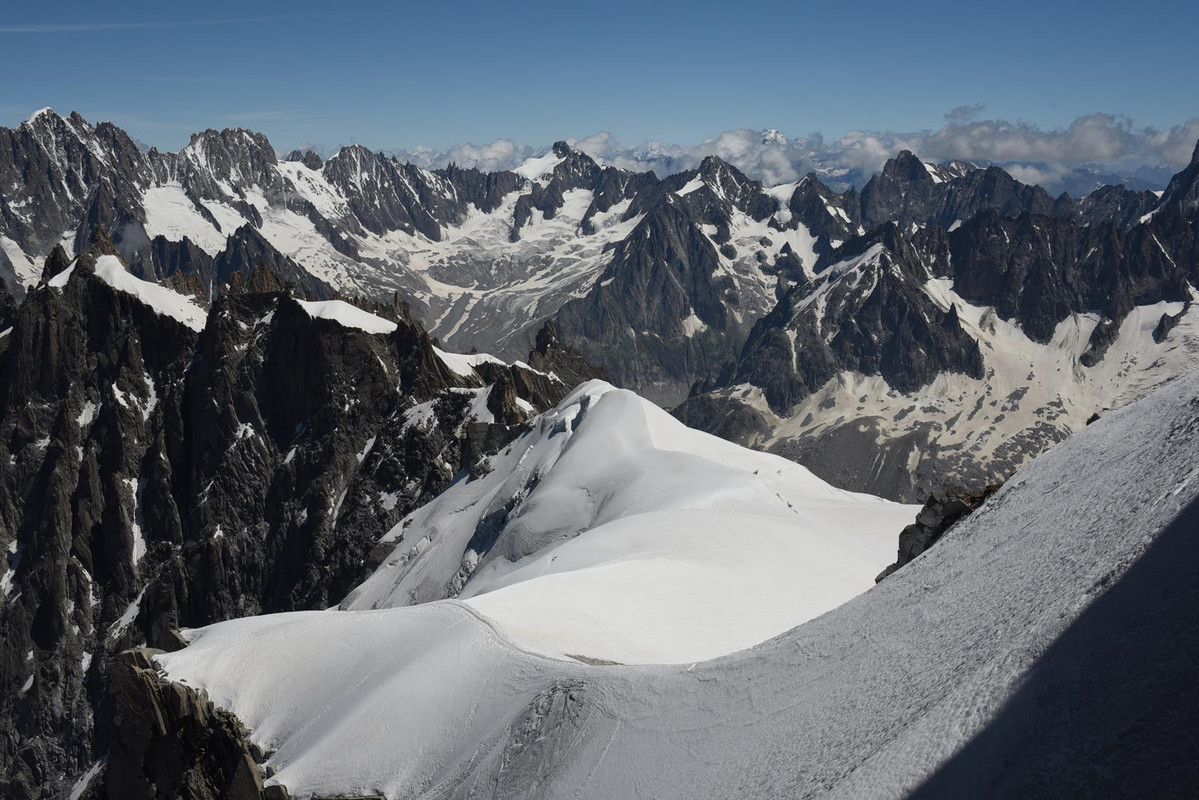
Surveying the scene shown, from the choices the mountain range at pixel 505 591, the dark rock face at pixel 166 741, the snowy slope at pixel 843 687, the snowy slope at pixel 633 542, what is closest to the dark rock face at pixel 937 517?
the mountain range at pixel 505 591

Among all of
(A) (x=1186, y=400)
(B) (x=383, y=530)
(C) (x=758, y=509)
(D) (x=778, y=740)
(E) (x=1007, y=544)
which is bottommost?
(B) (x=383, y=530)

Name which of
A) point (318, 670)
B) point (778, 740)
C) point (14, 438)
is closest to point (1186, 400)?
point (778, 740)

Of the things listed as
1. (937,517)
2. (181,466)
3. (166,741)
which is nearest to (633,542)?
(166,741)

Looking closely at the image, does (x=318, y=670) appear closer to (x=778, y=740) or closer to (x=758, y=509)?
(x=778, y=740)

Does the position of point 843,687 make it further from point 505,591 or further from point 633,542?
point 633,542

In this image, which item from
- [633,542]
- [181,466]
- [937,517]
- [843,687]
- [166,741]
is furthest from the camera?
[181,466]

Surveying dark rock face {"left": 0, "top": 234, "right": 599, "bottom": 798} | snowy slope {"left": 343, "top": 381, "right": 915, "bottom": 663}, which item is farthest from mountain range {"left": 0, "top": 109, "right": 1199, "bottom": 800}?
dark rock face {"left": 0, "top": 234, "right": 599, "bottom": 798}
